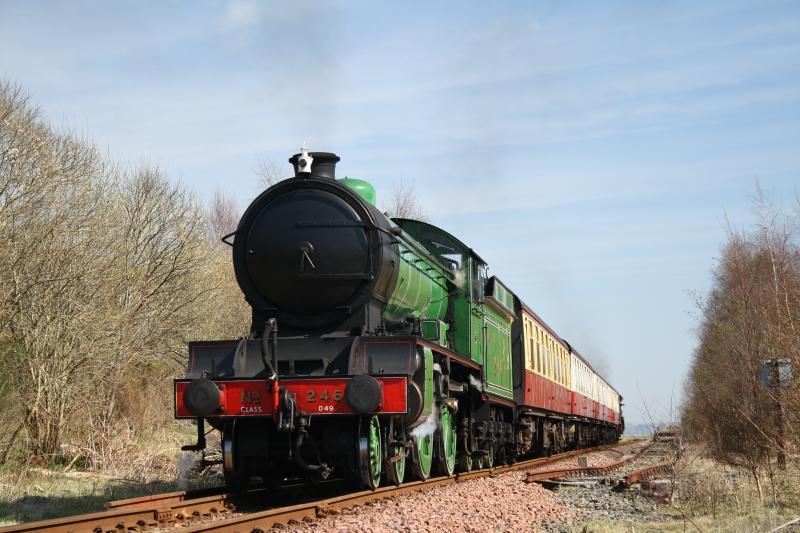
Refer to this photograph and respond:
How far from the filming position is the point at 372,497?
927 cm

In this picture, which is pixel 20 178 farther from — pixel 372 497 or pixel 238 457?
pixel 372 497

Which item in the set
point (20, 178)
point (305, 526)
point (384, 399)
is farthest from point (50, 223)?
point (305, 526)

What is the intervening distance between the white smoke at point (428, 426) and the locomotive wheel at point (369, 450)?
856mm

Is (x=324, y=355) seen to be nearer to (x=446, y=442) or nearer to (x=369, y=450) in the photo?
(x=369, y=450)

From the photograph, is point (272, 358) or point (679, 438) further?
point (679, 438)

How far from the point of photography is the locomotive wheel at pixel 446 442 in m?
11.7

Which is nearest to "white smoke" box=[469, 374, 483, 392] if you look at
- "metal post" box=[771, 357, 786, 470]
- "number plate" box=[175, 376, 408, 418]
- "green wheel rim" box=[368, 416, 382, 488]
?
"green wheel rim" box=[368, 416, 382, 488]

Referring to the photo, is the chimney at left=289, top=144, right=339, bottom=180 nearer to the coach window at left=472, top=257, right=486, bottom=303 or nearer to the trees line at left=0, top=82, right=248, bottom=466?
the coach window at left=472, top=257, right=486, bottom=303

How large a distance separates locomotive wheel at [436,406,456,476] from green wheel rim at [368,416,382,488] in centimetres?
171

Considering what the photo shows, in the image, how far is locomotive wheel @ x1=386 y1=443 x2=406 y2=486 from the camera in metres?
10.1

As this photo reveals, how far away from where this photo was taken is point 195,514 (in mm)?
8266

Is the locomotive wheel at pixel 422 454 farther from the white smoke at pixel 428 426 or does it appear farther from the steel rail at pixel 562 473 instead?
the steel rail at pixel 562 473

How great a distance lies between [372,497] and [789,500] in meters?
5.36

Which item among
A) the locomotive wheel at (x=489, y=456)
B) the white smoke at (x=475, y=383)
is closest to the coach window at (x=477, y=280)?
the white smoke at (x=475, y=383)
